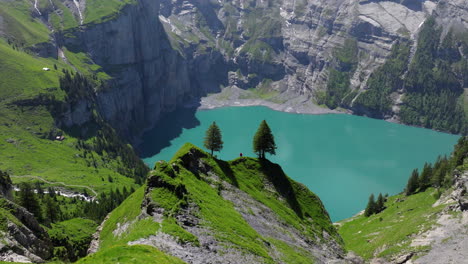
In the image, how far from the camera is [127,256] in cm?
2845

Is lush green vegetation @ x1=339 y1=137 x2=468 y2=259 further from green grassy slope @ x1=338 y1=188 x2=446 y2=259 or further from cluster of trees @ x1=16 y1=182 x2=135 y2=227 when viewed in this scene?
cluster of trees @ x1=16 y1=182 x2=135 y2=227

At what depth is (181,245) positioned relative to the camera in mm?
37688

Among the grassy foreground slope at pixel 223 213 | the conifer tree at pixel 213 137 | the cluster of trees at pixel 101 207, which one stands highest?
the conifer tree at pixel 213 137

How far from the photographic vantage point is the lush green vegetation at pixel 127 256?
27.7 metres

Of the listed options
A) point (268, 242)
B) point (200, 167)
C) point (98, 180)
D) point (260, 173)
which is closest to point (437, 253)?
point (268, 242)

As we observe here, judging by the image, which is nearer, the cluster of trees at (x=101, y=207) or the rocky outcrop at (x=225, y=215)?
the rocky outcrop at (x=225, y=215)

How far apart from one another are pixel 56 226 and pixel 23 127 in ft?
355

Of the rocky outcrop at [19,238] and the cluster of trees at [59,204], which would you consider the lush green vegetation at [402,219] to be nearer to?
the rocky outcrop at [19,238]

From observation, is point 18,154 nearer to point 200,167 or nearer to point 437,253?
point 200,167

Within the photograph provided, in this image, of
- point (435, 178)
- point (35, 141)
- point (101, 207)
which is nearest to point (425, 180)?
point (435, 178)

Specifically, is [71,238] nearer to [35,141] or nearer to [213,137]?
[213,137]

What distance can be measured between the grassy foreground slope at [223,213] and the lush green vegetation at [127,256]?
1.33 meters

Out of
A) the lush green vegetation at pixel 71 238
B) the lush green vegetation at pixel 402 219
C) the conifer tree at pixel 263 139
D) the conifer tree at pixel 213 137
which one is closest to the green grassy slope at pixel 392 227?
the lush green vegetation at pixel 402 219

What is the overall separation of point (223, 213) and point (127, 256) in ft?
77.7
